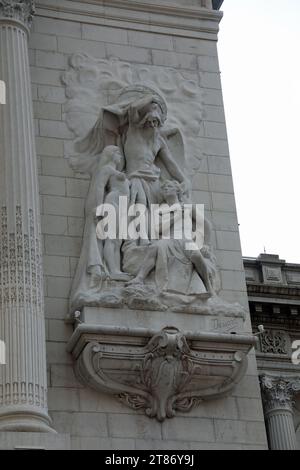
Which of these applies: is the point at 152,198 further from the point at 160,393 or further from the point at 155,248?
the point at 160,393

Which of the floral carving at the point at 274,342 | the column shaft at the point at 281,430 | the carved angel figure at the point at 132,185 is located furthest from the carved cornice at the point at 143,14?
the floral carving at the point at 274,342

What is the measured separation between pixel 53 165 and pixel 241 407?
4.61 m

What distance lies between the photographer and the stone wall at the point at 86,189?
664 inches

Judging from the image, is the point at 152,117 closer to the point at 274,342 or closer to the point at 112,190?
the point at 112,190

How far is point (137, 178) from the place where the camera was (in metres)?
18.5

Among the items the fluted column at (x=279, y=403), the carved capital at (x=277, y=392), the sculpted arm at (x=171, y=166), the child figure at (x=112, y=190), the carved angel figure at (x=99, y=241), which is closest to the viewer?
the carved angel figure at (x=99, y=241)

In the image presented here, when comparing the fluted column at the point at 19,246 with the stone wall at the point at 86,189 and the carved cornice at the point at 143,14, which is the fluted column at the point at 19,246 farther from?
the carved cornice at the point at 143,14

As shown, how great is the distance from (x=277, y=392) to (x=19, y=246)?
17.4 m

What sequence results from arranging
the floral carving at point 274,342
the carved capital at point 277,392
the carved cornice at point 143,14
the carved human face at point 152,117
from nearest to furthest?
the carved human face at point 152,117
the carved cornice at point 143,14
the carved capital at point 277,392
the floral carving at point 274,342

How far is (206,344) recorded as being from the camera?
680 inches

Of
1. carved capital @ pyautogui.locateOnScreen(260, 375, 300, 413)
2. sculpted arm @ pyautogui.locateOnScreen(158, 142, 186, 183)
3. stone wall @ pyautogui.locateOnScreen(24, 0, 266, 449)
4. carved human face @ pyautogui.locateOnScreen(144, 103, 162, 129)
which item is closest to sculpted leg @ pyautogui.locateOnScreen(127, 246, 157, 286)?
stone wall @ pyautogui.locateOnScreen(24, 0, 266, 449)

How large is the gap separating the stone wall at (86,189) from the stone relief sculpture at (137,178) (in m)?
0.23

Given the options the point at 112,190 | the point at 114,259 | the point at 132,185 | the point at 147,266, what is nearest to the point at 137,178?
the point at 132,185

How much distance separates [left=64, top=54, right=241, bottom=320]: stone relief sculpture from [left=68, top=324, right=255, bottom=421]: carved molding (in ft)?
1.67
